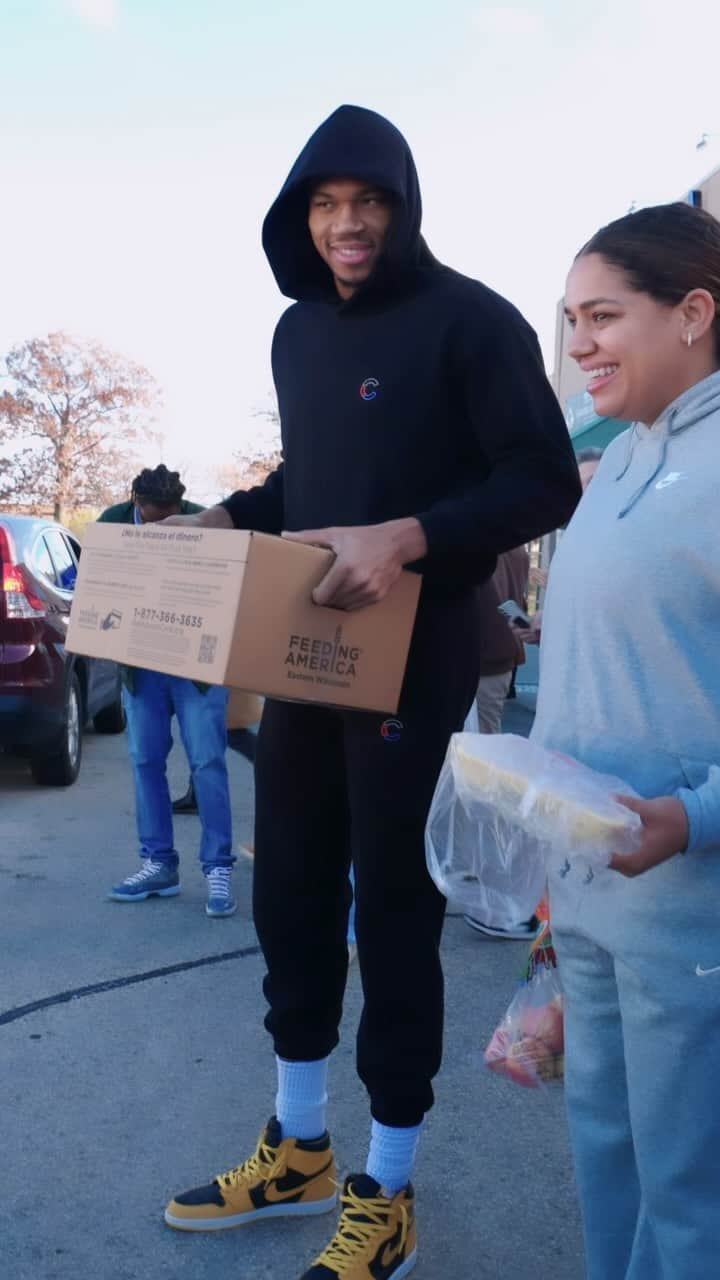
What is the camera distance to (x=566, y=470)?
2232 mm

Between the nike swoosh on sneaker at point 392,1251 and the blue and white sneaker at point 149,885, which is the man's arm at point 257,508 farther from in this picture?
the blue and white sneaker at point 149,885

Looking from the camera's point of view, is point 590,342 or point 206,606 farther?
point 206,606

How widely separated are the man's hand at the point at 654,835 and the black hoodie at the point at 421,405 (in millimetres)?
806

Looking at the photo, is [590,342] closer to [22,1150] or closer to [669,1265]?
[669,1265]

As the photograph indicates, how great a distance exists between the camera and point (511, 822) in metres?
1.54

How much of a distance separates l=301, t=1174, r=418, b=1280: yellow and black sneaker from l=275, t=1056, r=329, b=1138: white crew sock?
190mm

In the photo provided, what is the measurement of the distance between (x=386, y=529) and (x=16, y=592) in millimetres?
5664

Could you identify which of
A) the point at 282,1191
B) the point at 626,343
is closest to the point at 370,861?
the point at 282,1191

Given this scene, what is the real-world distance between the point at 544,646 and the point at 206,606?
559 mm

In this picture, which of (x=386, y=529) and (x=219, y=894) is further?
(x=219, y=894)

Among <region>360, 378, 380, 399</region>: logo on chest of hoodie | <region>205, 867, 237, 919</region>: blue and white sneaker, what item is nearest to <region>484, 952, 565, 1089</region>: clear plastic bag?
<region>360, 378, 380, 399</region>: logo on chest of hoodie

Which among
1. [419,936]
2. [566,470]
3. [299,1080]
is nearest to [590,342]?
[566,470]

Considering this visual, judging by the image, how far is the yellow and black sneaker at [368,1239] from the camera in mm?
2295

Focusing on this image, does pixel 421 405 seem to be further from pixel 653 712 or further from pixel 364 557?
pixel 653 712
